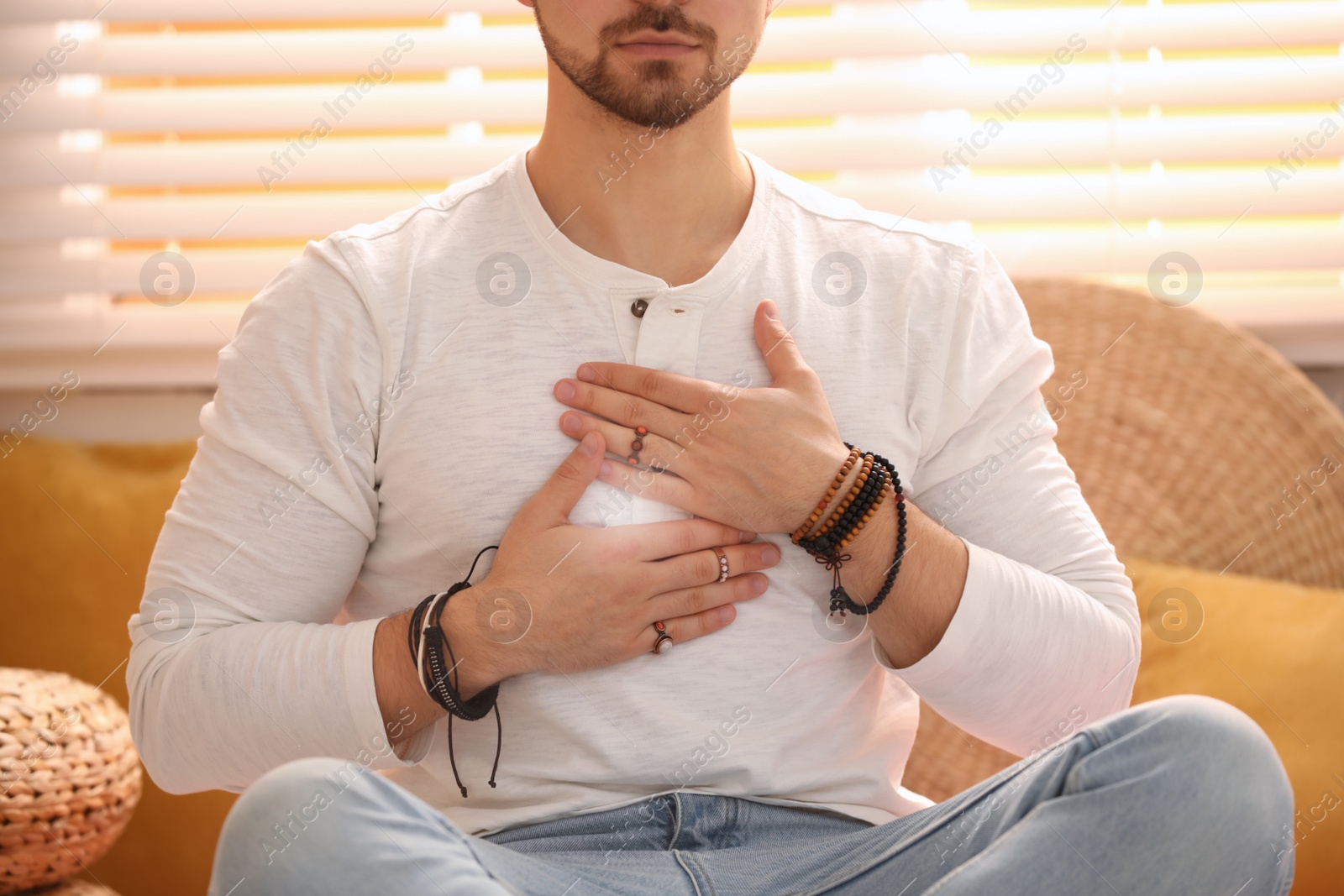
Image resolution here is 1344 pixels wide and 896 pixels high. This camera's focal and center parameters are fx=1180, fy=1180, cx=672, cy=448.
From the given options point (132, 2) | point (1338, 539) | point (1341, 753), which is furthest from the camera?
point (132, 2)

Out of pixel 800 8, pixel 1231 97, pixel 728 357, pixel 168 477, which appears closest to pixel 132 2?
pixel 168 477

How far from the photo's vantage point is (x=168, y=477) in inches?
60.9

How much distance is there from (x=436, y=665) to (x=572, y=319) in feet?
0.99

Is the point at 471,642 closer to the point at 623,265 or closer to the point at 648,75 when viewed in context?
the point at 623,265

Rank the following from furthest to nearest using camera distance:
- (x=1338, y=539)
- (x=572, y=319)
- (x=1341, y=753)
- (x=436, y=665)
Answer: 1. (x=1338, y=539)
2. (x=1341, y=753)
3. (x=572, y=319)
4. (x=436, y=665)

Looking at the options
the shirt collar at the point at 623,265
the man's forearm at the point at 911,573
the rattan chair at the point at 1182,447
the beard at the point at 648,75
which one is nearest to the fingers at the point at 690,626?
the man's forearm at the point at 911,573

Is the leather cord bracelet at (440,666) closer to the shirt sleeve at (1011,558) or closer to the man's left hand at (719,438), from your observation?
the man's left hand at (719,438)

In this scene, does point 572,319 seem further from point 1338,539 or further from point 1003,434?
point 1338,539

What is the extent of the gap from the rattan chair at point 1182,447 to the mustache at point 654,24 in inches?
27.3

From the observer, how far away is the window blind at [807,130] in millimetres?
1511

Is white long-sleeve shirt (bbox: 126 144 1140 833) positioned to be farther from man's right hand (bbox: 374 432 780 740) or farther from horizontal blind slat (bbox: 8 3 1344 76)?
horizontal blind slat (bbox: 8 3 1344 76)

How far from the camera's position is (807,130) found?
154cm

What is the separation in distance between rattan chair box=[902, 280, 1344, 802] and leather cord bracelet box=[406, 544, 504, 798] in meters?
0.72

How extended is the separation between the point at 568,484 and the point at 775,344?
21cm
